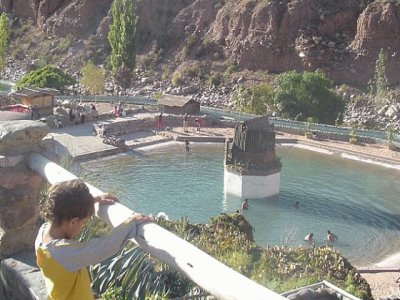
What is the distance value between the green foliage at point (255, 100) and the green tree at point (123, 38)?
435 inches

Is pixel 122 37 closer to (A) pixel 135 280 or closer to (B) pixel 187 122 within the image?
(B) pixel 187 122

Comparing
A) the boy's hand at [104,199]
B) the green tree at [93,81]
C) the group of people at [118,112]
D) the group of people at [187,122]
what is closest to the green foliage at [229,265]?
the boy's hand at [104,199]

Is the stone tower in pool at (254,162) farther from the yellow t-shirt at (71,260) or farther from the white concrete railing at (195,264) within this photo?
the yellow t-shirt at (71,260)

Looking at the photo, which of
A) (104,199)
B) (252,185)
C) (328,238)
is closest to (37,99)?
(252,185)

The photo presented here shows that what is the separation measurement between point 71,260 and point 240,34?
60.3 meters

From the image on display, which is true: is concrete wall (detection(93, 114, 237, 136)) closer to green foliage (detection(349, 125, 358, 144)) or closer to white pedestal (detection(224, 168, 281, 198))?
green foliage (detection(349, 125, 358, 144))

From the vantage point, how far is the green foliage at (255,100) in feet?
151

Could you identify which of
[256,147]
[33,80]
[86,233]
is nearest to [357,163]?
[256,147]

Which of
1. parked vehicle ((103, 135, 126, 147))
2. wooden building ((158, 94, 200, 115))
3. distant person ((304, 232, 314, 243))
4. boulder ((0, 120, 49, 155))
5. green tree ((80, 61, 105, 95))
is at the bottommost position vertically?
distant person ((304, 232, 314, 243))

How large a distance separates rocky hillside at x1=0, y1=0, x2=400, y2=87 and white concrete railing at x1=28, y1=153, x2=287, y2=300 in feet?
176

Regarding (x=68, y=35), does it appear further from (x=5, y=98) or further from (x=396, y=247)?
(x=396, y=247)

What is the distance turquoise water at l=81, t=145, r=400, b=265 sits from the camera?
24.4m

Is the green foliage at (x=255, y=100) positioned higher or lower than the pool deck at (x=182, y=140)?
higher

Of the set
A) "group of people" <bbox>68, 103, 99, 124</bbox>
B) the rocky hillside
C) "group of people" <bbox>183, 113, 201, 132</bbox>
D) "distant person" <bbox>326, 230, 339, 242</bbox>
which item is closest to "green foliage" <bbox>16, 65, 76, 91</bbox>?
"group of people" <bbox>68, 103, 99, 124</bbox>
